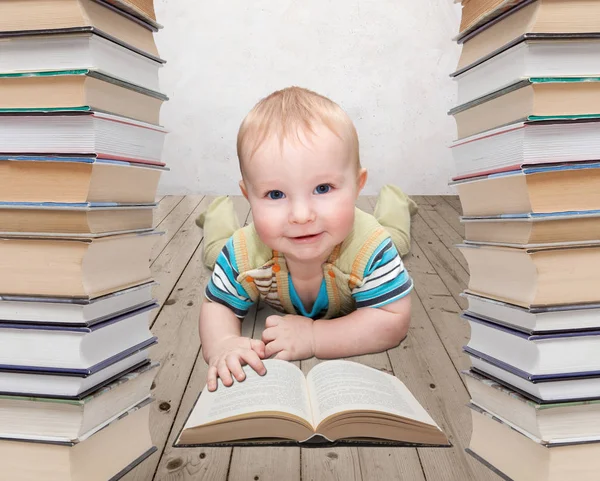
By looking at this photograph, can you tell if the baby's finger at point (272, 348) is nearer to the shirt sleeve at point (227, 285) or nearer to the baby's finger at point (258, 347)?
the baby's finger at point (258, 347)

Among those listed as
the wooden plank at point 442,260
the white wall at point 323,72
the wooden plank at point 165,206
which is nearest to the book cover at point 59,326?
the wooden plank at point 442,260

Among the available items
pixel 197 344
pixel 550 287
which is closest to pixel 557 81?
pixel 550 287

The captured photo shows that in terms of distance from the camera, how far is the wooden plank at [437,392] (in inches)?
29.3

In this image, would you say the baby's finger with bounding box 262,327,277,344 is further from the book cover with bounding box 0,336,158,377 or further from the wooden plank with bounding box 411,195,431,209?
the wooden plank with bounding box 411,195,431,209

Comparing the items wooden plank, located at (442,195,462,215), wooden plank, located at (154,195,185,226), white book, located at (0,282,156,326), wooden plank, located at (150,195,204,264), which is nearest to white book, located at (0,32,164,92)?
white book, located at (0,282,156,326)

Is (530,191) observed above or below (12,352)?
above

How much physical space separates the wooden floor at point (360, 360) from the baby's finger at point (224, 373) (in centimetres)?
9

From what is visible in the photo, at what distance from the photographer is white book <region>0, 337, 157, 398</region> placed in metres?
0.62

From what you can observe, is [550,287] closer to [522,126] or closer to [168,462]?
[522,126]

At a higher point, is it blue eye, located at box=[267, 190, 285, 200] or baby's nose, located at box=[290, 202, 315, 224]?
blue eye, located at box=[267, 190, 285, 200]

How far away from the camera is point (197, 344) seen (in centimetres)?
121

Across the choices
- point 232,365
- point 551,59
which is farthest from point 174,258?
point 551,59

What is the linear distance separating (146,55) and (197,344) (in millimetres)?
699

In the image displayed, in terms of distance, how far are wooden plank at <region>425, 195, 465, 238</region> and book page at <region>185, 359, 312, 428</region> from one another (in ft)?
5.01
